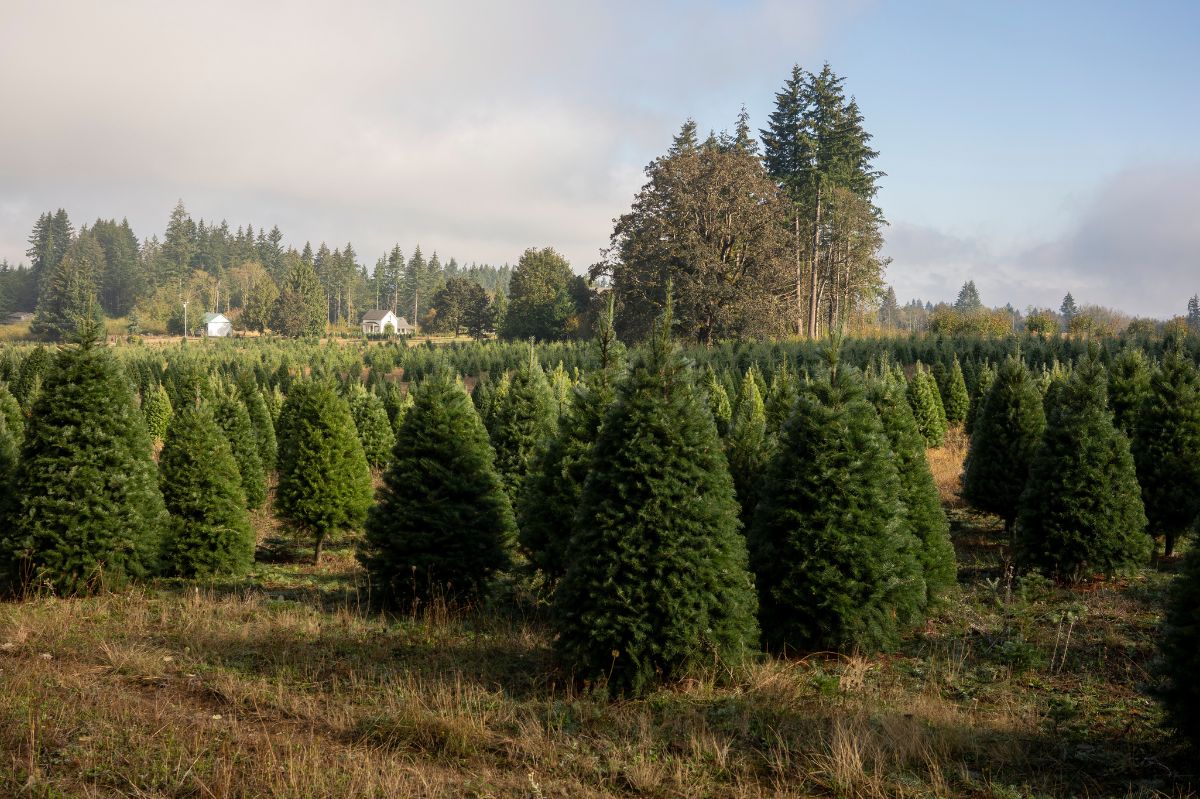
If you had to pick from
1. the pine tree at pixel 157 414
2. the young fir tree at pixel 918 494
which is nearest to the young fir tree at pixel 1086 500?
the young fir tree at pixel 918 494

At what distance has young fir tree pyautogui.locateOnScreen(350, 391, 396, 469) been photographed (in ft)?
78.5

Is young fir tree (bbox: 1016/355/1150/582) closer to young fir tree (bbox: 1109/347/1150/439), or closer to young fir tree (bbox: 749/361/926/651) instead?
young fir tree (bbox: 749/361/926/651)

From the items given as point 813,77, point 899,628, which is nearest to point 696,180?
point 813,77

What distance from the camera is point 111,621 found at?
8.95 meters

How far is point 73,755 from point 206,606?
452 centimetres

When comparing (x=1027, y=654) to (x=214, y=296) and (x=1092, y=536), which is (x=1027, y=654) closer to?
(x=1092, y=536)

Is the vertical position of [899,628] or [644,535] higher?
[644,535]

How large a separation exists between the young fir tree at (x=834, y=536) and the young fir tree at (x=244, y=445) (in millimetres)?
12817

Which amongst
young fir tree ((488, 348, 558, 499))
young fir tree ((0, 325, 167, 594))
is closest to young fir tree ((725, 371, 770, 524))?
young fir tree ((488, 348, 558, 499))

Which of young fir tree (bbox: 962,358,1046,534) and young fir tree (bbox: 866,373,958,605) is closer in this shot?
young fir tree (bbox: 866,373,958,605)

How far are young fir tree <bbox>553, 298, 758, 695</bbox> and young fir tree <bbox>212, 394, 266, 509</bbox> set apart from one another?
Result: 40.9ft

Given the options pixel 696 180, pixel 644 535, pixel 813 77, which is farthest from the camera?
pixel 813 77

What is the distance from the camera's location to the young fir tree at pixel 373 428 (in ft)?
78.5

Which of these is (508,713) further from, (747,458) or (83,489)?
(83,489)
